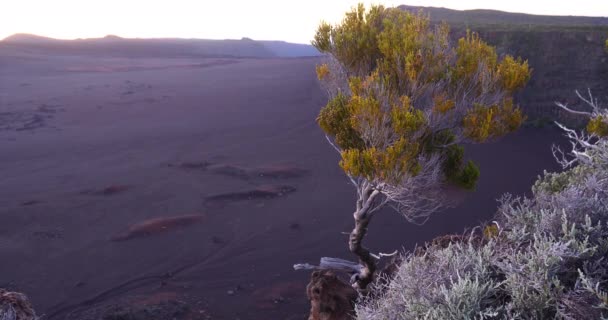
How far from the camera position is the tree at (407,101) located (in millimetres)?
5629

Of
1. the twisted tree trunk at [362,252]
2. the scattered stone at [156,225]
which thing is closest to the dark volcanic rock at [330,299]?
the twisted tree trunk at [362,252]

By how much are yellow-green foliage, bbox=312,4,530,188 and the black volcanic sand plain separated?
12.4 feet

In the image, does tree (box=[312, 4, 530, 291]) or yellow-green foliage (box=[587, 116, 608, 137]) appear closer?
tree (box=[312, 4, 530, 291])

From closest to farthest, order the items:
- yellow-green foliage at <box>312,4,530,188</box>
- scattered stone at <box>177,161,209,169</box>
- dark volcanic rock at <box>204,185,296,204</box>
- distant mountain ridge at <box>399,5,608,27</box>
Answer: yellow-green foliage at <box>312,4,530,188</box>, dark volcanic rock at <box>204,185,296,204</box>, scattered stone at <box>177,161,209,169</box>, distant mountain ridge at <box>399,5,608,27</box>

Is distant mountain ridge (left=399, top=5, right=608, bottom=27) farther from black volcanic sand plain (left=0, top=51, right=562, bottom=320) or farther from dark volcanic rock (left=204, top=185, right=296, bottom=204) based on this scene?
dark volcanic rock (left=204, top=185, right=296, bottom=204)

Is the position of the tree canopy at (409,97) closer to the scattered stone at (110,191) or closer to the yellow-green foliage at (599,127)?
the yellow-green foliage at (599,127)

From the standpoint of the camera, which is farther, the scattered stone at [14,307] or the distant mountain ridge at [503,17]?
the distant mountain ridge at [503,17]

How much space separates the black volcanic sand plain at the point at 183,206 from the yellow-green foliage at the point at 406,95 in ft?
12.4

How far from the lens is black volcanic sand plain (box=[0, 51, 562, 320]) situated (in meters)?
9.20

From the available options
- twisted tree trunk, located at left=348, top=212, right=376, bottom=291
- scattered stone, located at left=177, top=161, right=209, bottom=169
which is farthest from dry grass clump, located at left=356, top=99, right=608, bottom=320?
scattered stone, located at left=177, top=161, right=209, bottom=169

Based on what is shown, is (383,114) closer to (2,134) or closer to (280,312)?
(280,312)

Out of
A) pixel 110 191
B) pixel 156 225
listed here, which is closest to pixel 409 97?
pixel 156 225

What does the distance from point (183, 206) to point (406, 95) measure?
9.07 meters

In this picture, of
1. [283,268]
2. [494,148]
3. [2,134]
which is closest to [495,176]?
[494,148]
